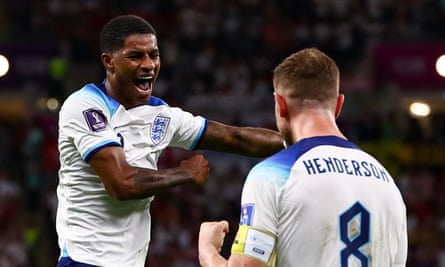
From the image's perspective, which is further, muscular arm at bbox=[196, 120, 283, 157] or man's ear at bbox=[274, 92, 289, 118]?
muscular arm at bbox=[196, 120, 283, 157]

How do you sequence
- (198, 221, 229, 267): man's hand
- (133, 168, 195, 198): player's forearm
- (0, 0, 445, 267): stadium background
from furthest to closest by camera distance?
1. (0, 0, 445, 267): stadium background
2. (133, 168, 195, 198): player's forearm
3. (198, 221, 229, 267): man's hand

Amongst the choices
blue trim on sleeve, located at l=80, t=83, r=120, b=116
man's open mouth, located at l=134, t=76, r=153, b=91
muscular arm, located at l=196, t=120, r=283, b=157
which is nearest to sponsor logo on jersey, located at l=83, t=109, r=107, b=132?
blue trim on sleeve, located at l=80, t=83, r=120, b=116

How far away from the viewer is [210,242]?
4.42m

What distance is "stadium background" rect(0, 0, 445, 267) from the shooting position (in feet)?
55.6

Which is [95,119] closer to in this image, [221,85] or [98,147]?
[98,147]

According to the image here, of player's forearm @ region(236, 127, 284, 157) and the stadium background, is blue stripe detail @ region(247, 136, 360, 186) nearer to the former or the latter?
player's forearm @ region(236, 127, 284, 157)

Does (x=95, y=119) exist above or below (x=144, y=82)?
below

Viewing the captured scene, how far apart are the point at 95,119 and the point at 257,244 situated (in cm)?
183

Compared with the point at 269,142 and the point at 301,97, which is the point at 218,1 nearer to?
the point at 269,142

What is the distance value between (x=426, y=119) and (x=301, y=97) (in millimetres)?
15580

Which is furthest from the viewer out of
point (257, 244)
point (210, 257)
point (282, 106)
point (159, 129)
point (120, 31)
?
point (159, 129)

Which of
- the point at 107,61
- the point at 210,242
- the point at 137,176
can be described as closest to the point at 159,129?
the point at 107,61

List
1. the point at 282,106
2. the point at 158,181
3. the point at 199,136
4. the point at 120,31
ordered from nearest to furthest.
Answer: the point at 282,106, the point at 158,181, the point at 120,31, the point at 199,136

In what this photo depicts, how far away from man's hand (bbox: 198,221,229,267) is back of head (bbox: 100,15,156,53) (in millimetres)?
1730
